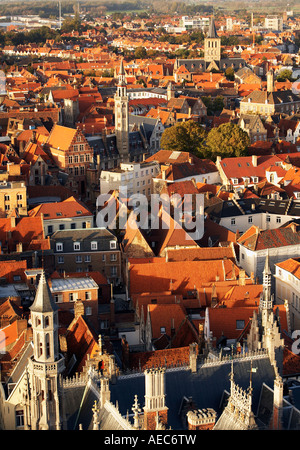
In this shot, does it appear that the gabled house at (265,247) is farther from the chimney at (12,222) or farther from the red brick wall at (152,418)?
the red brick wall at (152,418)

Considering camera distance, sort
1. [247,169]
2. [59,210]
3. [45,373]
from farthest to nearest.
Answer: [247,169]
[59,210]
[45,373]

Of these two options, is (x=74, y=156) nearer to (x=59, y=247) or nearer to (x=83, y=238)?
(x=83, y=238)

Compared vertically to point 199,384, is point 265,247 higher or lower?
lower

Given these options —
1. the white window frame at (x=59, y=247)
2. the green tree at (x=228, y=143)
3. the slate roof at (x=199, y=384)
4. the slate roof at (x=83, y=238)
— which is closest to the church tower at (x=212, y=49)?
the green tree at (x=228, y=143)

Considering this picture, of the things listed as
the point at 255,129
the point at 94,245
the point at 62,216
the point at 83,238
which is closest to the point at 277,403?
the point at 94,245

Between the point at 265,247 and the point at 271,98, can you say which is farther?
the point at 271,98

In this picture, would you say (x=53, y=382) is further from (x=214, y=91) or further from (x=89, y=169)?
(x=214, y=91)

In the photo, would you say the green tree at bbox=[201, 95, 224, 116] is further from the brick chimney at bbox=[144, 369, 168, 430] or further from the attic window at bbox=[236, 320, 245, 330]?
the brick chimney at bbox=[144, 369, 168, 430]

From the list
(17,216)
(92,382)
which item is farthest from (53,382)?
(17,216)
